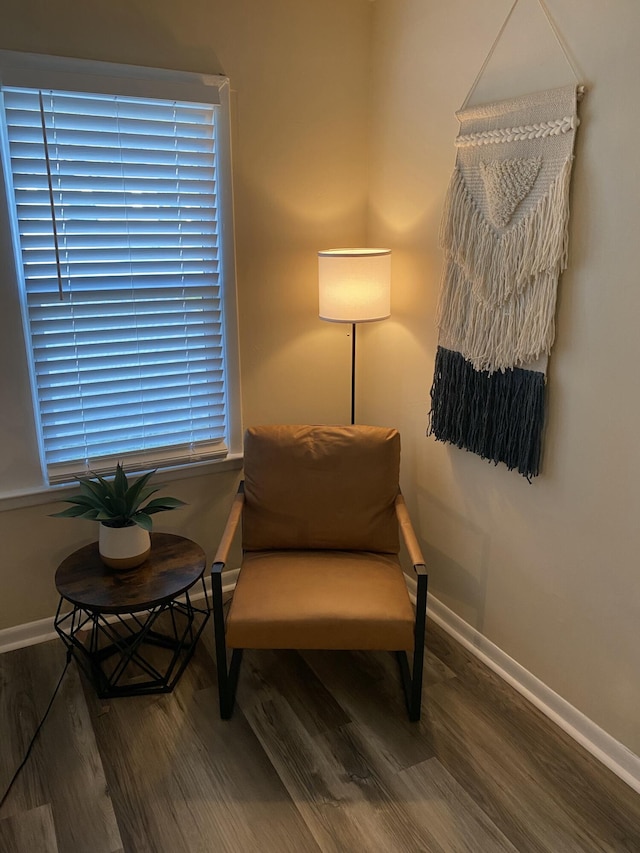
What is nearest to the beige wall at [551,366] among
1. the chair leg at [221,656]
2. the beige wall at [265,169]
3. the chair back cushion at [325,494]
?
the beige wall at [265,169]

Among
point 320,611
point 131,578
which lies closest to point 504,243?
point 320,611

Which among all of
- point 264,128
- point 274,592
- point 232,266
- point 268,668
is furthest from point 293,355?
point 268,668

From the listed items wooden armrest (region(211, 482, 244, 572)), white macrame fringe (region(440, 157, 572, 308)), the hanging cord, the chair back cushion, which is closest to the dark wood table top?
wooden armrest (region(211, 482, 244, 572))

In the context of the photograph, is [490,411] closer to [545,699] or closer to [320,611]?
[320,611]

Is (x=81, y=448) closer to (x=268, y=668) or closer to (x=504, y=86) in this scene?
(x=268, y=668)

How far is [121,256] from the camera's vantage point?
2.29m

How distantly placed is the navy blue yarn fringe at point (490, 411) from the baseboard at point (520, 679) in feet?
2.41

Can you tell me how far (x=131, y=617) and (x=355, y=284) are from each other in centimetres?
162

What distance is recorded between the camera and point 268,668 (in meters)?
2.33

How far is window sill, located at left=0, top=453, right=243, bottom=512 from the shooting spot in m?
2.29

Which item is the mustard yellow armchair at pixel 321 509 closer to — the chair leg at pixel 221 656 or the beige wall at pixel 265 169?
the chair leg at pixel 221 656

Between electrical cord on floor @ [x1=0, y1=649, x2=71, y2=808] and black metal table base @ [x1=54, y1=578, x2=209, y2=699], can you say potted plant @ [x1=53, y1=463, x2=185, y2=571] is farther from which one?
electrical cord on floor @ [x1=0, y1=649, x2=71, y2=808]

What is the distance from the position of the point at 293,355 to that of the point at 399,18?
1334 millimetres

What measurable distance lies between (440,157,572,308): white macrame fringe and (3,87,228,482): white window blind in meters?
0.91
